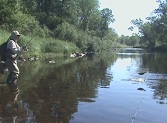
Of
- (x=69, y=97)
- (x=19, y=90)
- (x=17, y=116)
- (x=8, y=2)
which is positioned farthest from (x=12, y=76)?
(x=8, y=2)

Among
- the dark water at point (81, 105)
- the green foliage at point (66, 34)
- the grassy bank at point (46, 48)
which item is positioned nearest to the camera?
the dark water at point (81, 105)

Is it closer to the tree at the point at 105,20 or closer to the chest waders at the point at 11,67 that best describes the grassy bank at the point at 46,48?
the chest waders at the point at 11,67

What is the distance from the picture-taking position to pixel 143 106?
11609mm

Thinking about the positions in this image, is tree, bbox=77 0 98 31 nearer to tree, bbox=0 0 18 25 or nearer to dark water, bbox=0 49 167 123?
tree, bbox=0 0 18 25

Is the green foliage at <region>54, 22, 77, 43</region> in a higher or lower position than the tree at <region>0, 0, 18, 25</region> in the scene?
lower

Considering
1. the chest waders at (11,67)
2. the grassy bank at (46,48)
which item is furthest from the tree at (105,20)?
the chest waders at (11,67)

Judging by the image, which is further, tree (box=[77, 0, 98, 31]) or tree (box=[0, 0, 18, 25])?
tree (box=[77, 0, 98, 31])

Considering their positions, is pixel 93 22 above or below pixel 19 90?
above

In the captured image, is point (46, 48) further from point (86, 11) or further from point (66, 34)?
point (86, 11)

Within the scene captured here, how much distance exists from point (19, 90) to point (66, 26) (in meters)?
52.1

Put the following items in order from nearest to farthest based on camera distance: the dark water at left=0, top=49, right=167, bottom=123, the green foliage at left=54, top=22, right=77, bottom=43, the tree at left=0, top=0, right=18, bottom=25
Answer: the dark water at left=0, top=49, right=167, bottom=123 → the tree at left=0, top=0, right=18, bottom=25 → the green foliage at left=54, top=22, right=77, bottom=43

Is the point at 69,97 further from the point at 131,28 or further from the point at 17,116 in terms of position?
the point at 131,28

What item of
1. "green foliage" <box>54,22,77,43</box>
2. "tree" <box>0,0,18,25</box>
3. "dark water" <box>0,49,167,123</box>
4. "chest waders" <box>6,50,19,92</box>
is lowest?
"dark water" <box>0,49,167,123</box>

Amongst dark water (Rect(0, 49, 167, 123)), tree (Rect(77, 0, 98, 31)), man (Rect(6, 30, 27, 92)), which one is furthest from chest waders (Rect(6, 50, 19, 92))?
tree (Rect(77, 0, 98, 31))
